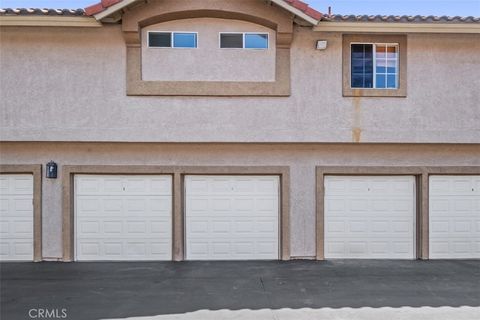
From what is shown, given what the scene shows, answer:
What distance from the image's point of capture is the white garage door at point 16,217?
10.2m

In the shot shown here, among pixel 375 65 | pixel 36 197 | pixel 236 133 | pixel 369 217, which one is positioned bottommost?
pixel 369 217

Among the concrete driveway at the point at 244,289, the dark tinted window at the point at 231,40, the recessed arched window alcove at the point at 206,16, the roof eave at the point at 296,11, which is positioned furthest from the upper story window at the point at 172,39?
the concrete driveway at the point at 244,289

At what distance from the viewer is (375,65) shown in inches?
403

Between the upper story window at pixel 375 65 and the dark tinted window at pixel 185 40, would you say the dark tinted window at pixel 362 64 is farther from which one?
the dark tinted window at pixel 185 40

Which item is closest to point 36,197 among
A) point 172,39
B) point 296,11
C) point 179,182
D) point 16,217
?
point 16,217

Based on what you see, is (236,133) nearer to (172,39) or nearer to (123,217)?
(172,39)

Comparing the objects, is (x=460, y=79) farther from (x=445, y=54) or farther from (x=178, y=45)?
(x=178, y=45)

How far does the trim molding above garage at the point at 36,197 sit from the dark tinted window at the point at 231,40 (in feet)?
18.3

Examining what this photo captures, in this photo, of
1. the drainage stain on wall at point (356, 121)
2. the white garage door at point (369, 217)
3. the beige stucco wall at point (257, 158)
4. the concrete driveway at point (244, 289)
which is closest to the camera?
the concrete driveway at point (244, 289)

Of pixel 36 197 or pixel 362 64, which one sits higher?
pixel 362 64

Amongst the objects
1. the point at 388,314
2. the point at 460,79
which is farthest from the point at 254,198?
the point at 460,79

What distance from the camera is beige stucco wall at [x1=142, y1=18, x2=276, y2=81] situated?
32.3 ft

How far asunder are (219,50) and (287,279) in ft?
18.5

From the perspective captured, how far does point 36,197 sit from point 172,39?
5.25 meters
